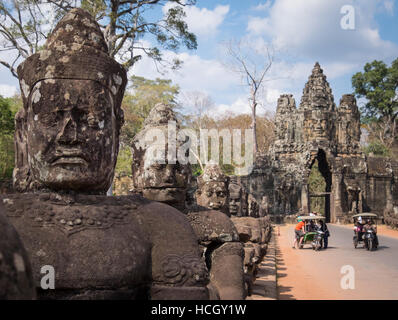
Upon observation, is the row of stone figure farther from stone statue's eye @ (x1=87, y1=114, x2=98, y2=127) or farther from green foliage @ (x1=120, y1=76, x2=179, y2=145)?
green foliage @ (x1=120, y1=76, x2=179, y2=145)

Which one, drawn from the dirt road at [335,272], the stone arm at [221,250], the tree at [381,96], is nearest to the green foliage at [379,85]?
the tree at [381,96]

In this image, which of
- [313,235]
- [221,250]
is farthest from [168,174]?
[313,235]

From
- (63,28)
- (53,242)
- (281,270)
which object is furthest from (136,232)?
(281,270)

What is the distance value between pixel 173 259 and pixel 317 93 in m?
30.0

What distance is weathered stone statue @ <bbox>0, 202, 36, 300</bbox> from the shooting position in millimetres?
938

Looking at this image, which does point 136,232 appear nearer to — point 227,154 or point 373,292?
point 373,292

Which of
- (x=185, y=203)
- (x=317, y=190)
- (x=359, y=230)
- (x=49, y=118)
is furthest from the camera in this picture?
(x=317, y=190)

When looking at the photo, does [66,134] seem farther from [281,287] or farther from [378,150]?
[378,150]

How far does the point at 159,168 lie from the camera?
3988 millimetres

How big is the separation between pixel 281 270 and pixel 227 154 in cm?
2507

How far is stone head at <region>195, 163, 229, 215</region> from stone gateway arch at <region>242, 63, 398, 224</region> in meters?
22.2

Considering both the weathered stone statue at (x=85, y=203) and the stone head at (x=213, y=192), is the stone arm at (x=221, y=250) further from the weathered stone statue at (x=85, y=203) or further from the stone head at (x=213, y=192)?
the stone head at (x=213, y=192)

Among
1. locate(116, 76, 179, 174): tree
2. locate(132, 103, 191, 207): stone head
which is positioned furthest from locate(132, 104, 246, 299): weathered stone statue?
locate(116, 76, 179, 174): tree

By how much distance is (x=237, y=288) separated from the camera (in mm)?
2391
